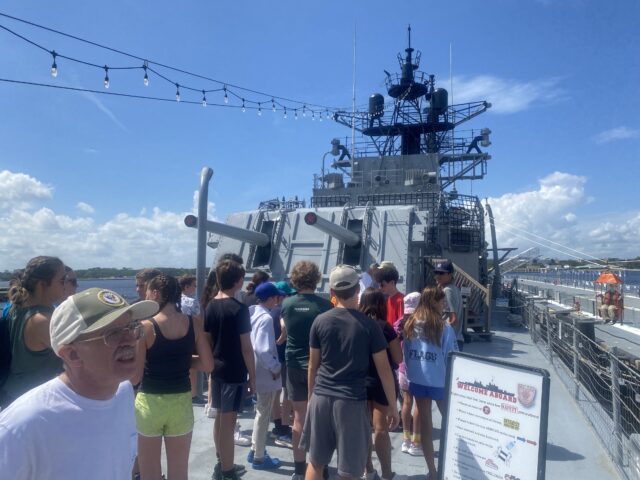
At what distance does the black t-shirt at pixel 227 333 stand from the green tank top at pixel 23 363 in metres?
1.12

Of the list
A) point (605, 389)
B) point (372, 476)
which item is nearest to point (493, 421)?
point (372, 476)

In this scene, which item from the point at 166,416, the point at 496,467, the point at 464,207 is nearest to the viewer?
the point at 496,467

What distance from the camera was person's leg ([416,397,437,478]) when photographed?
352 centimetres

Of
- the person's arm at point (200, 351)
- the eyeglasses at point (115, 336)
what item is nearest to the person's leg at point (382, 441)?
the person's arm at point (200, 351)

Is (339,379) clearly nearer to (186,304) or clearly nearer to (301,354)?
(301,354)

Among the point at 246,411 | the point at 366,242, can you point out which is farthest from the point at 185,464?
the point at 366,242

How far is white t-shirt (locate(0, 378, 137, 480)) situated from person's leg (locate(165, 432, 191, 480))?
142 cm

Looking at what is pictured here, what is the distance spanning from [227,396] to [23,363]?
1.39 metres

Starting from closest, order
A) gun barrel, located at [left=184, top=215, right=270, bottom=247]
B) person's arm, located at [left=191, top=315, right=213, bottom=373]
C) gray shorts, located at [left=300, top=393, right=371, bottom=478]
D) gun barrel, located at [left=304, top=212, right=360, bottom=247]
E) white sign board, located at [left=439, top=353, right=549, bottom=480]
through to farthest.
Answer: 1. white sign board, located at [left=439, top=353, right=549, bottom=480]
2. gray shorts, located at [left=300, top=393, right=371, bottom=478]
3. person's arm, located at [left=191, top=315, right=213, bottom=373]
4. gun barrel, located at [left=184, top=215, right=270, bottom=247]
5. gun barrel, located at [left=304, top=212, right=360, bottom=247]

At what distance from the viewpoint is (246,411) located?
5.49 meters

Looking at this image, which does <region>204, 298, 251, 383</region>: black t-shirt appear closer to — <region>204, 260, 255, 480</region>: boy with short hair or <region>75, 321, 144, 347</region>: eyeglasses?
<region>204, 260, 255, 480</region>: boy with short hair

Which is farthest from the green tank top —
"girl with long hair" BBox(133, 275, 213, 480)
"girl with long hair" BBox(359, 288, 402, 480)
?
"girl with long hair" BBox(359, 288, 402, 480)

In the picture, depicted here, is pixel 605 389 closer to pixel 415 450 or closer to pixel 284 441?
pixel 415 450

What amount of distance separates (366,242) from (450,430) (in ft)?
20.9
